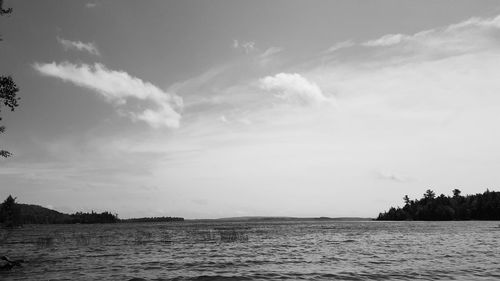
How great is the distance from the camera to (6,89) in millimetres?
24188

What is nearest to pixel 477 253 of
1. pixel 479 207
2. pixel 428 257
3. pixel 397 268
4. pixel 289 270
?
pixel 428 257

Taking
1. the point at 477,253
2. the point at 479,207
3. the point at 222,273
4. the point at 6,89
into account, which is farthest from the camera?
the point at 479,207

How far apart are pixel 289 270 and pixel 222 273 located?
17.7 feet

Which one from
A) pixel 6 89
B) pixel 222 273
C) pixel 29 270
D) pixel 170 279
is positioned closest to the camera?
pixel 6 89

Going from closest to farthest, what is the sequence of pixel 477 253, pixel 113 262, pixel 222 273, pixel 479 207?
pixel 222 273, pixel 113 262, pixel 477 253, pixel 479 207

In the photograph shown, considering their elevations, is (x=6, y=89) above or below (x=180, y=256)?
above

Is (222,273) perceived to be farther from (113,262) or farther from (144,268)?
(113,262)

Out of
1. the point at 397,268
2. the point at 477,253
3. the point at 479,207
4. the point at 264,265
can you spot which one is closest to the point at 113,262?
the point at 264,265

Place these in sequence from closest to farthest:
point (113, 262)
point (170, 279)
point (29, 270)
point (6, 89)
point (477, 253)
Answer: point (6, 89)
point (170, 279)
point (29, 270)
point (113, 262)
point (477, 253)

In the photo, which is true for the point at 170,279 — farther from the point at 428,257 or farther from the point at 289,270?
the point at 428,257

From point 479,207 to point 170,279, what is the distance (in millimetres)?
210680

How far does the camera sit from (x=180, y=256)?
4338cm

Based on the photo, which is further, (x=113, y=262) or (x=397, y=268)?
(x=113, y=262)

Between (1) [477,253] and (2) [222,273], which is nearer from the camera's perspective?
(2) [222,273]
